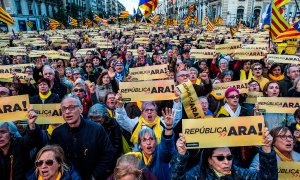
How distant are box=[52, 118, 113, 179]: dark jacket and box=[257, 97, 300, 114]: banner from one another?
8.46 feet

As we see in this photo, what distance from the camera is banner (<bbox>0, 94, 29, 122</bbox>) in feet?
10.8

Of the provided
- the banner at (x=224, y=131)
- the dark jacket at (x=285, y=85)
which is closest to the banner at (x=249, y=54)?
the dark jacket at (x=285, y=85)

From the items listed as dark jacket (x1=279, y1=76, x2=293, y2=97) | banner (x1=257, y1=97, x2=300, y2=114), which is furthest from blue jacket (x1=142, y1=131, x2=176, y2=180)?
dark jacket (x1=279, y1=76, x2=293, y2=97)

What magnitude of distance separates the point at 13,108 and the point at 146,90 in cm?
184

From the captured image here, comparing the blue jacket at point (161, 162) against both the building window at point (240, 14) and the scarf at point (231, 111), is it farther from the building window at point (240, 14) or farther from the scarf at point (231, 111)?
the building window at point (240, 14)

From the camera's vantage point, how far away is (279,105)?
4.27 m

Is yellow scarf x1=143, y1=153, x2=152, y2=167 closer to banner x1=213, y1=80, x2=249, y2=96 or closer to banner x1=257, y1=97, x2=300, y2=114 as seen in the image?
banner x1=257, y1=97, x2=300, y2=114

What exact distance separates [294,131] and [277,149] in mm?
684

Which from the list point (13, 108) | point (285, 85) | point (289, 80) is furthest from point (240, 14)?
point (13, 108)

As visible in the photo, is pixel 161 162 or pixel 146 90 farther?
pixel 146 90

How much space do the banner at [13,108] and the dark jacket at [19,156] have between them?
0.41 meters

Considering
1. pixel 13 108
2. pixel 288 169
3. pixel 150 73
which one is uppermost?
pixel 150 73

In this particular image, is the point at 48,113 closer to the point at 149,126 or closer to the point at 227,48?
the point at 149,126

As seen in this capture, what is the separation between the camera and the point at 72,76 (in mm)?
7160
